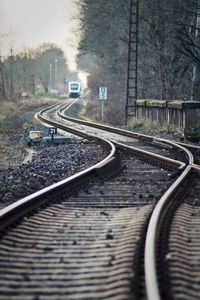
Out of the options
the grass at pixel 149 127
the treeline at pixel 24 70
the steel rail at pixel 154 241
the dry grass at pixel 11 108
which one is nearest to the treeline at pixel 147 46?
Result: the grass at pixel 149 127

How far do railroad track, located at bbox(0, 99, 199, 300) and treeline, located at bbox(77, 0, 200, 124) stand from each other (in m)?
9.58

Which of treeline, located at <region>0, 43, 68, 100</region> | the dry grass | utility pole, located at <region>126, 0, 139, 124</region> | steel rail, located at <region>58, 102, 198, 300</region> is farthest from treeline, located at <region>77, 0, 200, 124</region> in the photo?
treeline, located at <region>0, 43, 68, 100</region>

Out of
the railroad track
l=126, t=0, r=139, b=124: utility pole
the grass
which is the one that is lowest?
the railroad track

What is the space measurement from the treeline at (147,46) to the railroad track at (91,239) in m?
9.58

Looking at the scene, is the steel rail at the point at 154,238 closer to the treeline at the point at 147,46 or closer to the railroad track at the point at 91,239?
the railroad track at the point at 91,239

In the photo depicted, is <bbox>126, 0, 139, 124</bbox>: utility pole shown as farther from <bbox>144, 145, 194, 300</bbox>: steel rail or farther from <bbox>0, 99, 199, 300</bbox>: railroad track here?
<bbox>144, 145, 194, 300</bbox>: steel rail

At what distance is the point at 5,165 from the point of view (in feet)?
32.4

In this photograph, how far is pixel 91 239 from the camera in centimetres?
407

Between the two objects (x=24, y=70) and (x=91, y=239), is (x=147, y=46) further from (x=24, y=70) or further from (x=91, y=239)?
(x=24, y=70)

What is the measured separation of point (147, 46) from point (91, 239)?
23.9 metres

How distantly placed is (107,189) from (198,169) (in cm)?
174

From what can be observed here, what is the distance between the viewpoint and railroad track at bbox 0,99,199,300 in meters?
3.02

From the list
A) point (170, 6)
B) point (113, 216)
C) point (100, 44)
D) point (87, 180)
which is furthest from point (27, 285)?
point (100, 44)

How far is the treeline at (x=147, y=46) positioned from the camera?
22.2m
